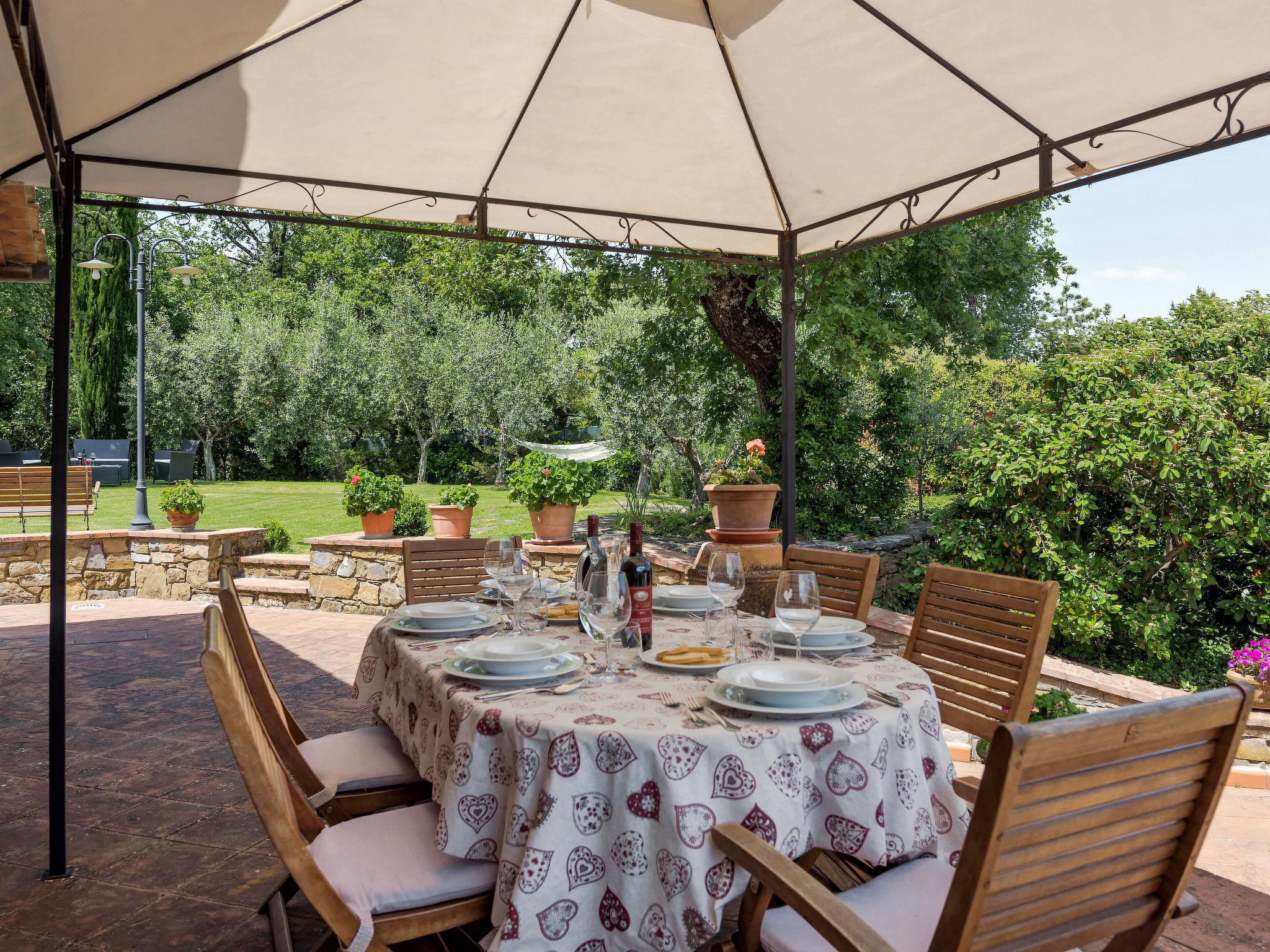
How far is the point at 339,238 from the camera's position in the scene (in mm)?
23828

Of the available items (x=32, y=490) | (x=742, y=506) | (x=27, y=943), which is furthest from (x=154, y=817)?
(x=32, y=490)

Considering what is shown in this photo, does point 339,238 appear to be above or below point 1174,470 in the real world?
above

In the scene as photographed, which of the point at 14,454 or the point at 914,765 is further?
the point at 14,454

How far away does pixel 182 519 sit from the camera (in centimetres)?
808

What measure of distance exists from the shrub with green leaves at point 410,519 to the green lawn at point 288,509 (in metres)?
2.13

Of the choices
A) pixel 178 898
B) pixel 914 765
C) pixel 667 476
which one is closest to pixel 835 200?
pixel 914 765

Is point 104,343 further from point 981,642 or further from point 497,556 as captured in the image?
point 981,642

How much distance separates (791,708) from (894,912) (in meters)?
0.41

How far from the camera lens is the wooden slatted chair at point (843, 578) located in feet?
10.1

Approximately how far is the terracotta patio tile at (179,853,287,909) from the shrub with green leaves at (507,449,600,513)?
383 centimetres

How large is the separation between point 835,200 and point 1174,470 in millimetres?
2463

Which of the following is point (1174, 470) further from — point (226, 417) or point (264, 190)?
point (226, 417)

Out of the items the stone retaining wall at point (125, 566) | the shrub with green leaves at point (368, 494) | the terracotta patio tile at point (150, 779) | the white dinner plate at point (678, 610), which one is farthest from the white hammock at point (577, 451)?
the white dinner plate at point (678, 610)

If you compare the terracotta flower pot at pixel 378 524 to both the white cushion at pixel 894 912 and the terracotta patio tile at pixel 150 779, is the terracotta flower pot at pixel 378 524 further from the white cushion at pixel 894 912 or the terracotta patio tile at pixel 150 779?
the white cushion at pixel 894 912
